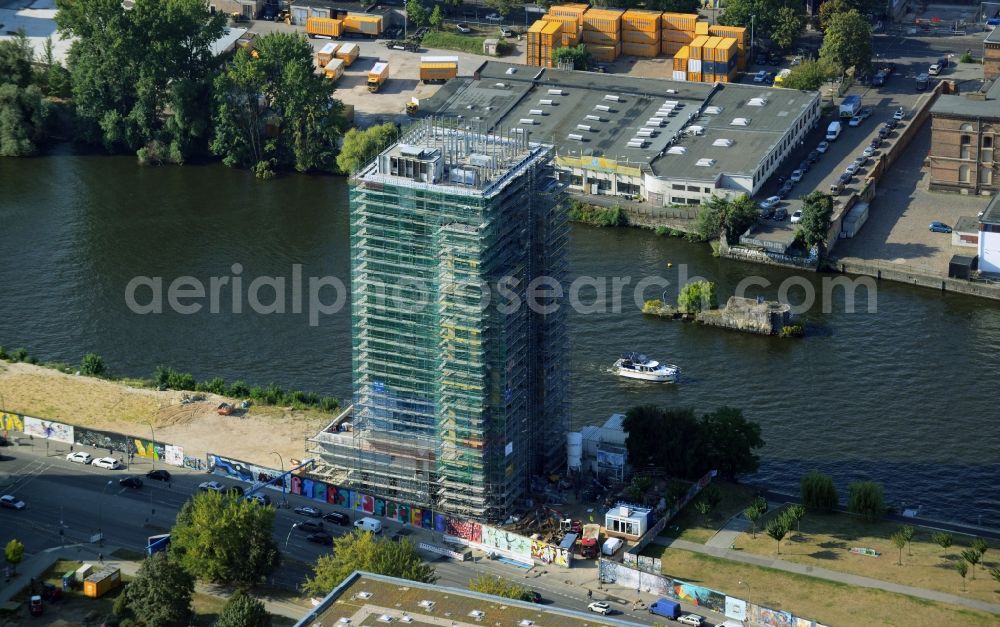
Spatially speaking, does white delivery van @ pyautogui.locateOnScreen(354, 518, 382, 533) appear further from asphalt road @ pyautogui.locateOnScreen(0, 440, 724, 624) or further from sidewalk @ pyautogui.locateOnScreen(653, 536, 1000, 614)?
sidewalk @ pyautogui.locateOnScreen(653, 536, 1000, 614)

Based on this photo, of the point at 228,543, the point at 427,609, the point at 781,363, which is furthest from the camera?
the point at 781,363

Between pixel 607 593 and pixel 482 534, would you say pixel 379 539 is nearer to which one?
pixel 482 534

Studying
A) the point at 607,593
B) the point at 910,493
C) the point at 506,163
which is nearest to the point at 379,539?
the point at 607,593

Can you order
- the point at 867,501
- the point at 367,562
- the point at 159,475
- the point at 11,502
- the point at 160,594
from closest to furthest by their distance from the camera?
the point at 160,594, the point at 367,562, the point at 867,501, the point at 11,502, the point at 159,475

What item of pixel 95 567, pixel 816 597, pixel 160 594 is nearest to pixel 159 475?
pixel 95 567

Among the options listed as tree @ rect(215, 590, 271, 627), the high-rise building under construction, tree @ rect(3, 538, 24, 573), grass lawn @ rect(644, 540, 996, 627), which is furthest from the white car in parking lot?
grass lawn @ rect(644, 540, 996, 627)

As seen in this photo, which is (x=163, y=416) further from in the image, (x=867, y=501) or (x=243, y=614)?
(x=867, y=501)
